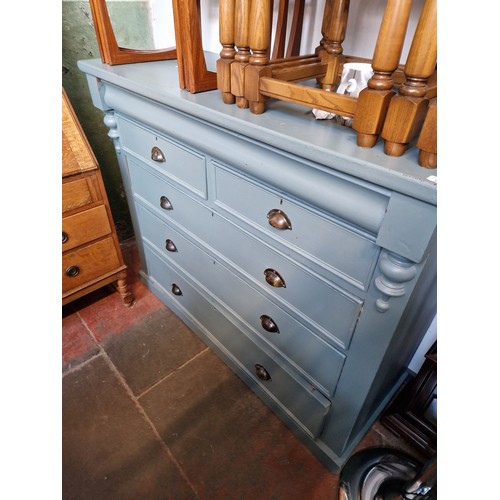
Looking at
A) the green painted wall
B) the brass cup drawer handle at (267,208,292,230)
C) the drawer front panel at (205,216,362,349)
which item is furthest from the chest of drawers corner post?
the brass cup drawer handle at (267,208,292,230)

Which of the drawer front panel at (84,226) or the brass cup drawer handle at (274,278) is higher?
the brass cup drawer handle at (274,278)

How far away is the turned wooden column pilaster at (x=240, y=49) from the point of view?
72 centimetres

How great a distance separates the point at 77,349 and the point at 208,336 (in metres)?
0.67

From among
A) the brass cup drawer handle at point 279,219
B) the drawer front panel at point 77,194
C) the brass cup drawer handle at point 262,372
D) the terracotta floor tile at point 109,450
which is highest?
the brass cup drawer handle at point 279,219

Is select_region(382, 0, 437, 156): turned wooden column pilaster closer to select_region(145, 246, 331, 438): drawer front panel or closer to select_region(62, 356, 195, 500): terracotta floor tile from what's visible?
select_region(145, 246, 331, 438): drawer front panel

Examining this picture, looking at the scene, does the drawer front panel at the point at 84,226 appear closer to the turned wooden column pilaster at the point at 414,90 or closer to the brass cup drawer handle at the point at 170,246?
the brass cup drawer handle at the point at 170,246

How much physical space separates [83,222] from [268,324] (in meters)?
0.96

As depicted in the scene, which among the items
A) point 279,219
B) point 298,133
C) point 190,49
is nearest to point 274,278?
point 279,219

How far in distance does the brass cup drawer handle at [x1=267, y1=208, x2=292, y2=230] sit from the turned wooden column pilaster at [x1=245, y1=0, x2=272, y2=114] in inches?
9.8

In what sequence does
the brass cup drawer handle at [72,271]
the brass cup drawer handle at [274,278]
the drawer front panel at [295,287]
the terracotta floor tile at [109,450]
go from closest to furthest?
→ the drawer front panel at [295,287]
the brass cup drawer handle at [274,278]
the terracotta floor tile at [109,450]
the brass cup drawer handle at [72,271]

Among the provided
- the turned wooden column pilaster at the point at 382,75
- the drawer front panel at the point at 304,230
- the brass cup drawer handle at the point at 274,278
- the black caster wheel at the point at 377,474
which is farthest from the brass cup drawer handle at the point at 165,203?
the black caster wheel at the point at 377,474

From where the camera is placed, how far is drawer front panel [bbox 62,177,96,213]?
1381 mm

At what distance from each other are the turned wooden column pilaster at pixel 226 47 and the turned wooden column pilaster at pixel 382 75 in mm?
360
